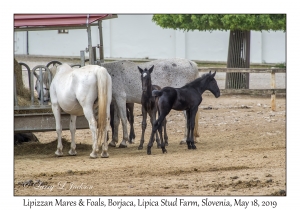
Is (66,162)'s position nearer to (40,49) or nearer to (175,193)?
(175,193)

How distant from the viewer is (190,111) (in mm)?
12422

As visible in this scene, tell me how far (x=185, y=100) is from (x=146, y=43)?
15503 mm

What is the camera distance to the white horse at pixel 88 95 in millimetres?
11422

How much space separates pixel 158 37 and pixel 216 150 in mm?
15807

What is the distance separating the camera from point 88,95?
1152 cm

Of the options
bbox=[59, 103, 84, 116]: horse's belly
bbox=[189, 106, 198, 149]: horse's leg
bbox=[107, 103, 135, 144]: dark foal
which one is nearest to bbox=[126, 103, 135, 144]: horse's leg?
bbox=[107, 103, 135, 144]: dark foal

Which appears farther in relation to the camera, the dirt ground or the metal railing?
the metal railing

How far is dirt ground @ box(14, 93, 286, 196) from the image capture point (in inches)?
354

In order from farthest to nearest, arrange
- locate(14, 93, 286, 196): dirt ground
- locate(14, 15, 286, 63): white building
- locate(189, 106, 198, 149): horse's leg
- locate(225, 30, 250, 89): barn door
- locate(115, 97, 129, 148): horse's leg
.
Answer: locate(14, 15, 286, 63): white building
locate(225, 30, 250, 89): barn door
locate(115, 97, 129, 148): horse's leg
locate(189, 106, 198, 149): horse's leg
locate(14, 93, 286, 196): dirt ground

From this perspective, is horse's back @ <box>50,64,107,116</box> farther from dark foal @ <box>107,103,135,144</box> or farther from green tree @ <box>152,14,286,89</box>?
green tree @ <box>152,14,286,89</box>

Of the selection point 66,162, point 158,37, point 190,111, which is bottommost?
point 66,162

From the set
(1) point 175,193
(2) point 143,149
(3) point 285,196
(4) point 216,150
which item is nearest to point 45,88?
(2) point 143,149

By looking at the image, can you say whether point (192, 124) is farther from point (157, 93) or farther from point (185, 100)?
point (157, 93)

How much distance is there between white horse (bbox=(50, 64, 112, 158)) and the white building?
1568 cm
